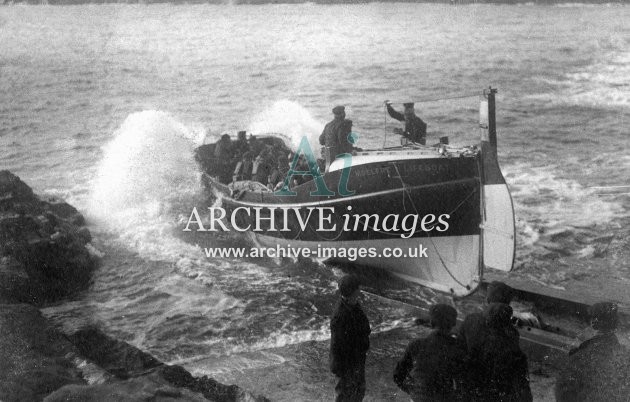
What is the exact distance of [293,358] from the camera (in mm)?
8125

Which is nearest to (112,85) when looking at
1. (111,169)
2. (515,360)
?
(111,169)

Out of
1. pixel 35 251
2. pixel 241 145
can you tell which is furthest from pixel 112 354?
pixel 241 145

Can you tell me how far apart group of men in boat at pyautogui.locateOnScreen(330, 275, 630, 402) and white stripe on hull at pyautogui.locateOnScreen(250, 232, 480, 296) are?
14.9 feet

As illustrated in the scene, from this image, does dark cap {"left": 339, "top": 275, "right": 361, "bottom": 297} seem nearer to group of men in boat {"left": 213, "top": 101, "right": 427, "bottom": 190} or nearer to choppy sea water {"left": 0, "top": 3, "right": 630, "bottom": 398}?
choppy sea water {"left": 0, "top": 3, "right": 630, "bottom": 398}

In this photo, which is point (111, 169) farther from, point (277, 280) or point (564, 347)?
point (564, 347)

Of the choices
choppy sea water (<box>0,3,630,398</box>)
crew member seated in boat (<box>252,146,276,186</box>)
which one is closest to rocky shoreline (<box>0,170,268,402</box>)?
choppy sea water (<box>0,3,630,398</box>)

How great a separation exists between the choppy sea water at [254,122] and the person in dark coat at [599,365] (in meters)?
4.62

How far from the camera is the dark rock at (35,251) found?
Result: 9844 mm

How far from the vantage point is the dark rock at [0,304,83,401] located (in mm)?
5688

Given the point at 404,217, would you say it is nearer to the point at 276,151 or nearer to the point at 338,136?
the point at 338,136

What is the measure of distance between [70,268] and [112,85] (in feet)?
80.4

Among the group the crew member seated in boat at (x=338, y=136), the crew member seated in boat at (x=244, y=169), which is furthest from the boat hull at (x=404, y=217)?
the crew member seated in boat at (x=244, y=169)

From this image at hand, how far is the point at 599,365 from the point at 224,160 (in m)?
11.0

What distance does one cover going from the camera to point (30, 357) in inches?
252
